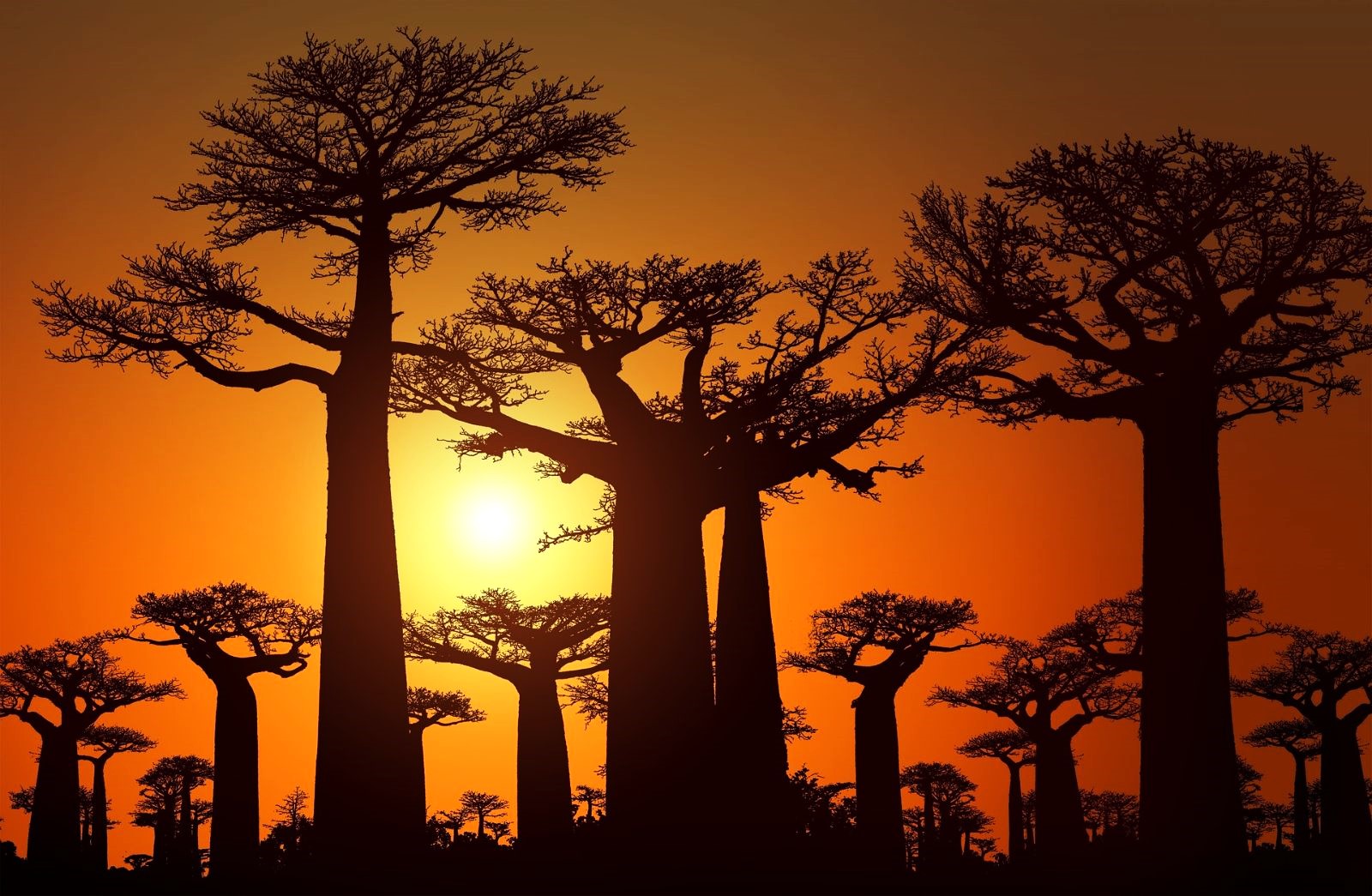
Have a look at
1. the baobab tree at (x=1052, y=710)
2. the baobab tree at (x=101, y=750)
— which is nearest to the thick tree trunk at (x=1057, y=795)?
the baobab tree at (x=1052, y=710)

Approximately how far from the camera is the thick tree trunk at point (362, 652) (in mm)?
16453

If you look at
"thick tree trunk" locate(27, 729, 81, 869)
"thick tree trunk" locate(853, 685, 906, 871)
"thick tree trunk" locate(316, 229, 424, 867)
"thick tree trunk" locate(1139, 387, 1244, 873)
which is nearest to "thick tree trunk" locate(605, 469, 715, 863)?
"thick tree trunk" locate(316, 229, 424, 867)

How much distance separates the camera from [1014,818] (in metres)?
39.5

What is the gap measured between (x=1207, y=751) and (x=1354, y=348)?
5.09 m

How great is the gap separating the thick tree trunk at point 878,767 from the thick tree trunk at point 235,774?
973 centimetres

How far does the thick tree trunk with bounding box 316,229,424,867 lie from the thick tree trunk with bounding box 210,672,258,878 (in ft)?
32.4

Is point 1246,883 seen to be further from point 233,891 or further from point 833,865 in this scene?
point 233,891

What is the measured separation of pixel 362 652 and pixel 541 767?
539 inches

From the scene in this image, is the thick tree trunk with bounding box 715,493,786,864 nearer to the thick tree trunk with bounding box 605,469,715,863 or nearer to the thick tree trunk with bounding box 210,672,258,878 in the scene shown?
the thick tree trunk with bounding box 605,469,715,863

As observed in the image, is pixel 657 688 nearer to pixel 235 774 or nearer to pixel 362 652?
pixel 362 652

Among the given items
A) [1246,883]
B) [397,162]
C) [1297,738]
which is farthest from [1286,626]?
[397,162]

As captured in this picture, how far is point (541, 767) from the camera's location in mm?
29906

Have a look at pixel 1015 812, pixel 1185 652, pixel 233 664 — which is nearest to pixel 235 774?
pixel 233 664

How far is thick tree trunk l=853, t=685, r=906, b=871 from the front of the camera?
90.3 ft
